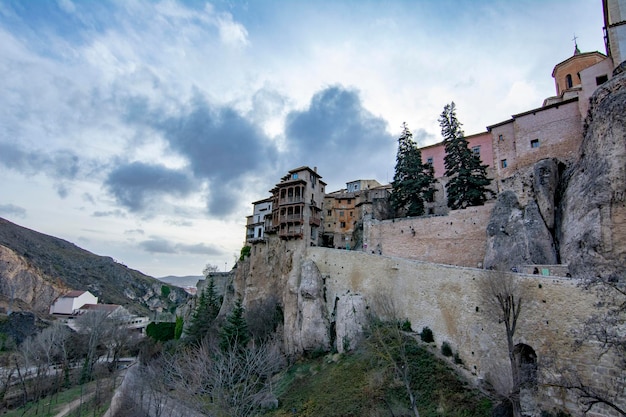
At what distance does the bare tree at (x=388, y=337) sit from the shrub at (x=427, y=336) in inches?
39.7

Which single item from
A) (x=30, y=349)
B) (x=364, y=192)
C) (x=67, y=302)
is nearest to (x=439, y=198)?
(x=364, y=192)

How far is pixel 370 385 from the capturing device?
19.7 meters

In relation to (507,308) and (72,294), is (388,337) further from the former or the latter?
(72,294)

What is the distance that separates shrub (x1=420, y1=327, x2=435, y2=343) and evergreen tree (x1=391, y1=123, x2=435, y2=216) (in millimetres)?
15616

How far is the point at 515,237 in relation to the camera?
2370 cm

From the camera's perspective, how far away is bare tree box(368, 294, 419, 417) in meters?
18.8

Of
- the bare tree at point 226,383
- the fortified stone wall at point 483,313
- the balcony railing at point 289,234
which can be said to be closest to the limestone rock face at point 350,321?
the fortified stone wall at point 483,313

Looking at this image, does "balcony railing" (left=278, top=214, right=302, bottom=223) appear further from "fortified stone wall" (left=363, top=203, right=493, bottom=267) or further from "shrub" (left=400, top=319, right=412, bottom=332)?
"shrub" (left=400, top=319, right=412, bottom=332)

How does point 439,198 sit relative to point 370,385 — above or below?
above

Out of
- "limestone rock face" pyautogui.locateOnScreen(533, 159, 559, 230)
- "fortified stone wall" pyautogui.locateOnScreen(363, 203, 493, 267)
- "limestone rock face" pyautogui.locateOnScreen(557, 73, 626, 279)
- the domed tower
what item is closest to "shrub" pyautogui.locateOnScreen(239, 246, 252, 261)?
"fortified stone wall" pyautogui.locateOnScreen(363, 203, 493, 267)

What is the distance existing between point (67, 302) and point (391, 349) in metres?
75.5

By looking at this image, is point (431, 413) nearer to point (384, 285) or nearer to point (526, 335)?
point (526, 335)

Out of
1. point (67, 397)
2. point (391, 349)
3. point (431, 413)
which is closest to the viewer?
point (431, 413)

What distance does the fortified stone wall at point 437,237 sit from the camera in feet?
91.2
